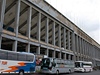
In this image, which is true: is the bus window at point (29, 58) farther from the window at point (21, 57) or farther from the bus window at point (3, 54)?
the bus window at point (3, 54)

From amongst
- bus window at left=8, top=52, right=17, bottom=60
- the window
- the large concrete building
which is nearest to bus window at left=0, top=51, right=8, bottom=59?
bus window at left=8, top=52, right=17, bottom=60

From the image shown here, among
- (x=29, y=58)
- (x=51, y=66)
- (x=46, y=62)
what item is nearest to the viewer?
(x=29, y=58)

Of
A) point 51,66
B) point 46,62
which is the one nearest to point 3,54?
point 46,62

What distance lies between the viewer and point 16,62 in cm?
1850

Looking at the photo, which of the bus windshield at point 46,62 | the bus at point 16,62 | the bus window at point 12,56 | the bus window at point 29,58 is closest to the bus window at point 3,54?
the bus at point 16,62

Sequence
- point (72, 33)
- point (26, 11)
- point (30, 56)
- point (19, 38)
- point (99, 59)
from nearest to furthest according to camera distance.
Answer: point (30, 56) < point (19, 38) < point (26, 11) < point (72, 33) < point (99, 59)

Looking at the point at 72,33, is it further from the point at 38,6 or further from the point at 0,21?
the point at 0,21

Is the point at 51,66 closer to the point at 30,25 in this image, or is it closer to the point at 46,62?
the point at 46,62

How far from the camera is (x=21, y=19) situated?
34406mm

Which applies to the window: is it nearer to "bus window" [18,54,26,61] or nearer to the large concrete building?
"bus window" [18,54,26,61]

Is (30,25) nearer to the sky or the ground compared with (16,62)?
nearer to the sky

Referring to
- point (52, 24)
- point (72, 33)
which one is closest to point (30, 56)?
point (52, 24)

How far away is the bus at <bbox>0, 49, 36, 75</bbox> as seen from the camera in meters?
16.8

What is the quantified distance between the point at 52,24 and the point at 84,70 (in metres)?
13.4
